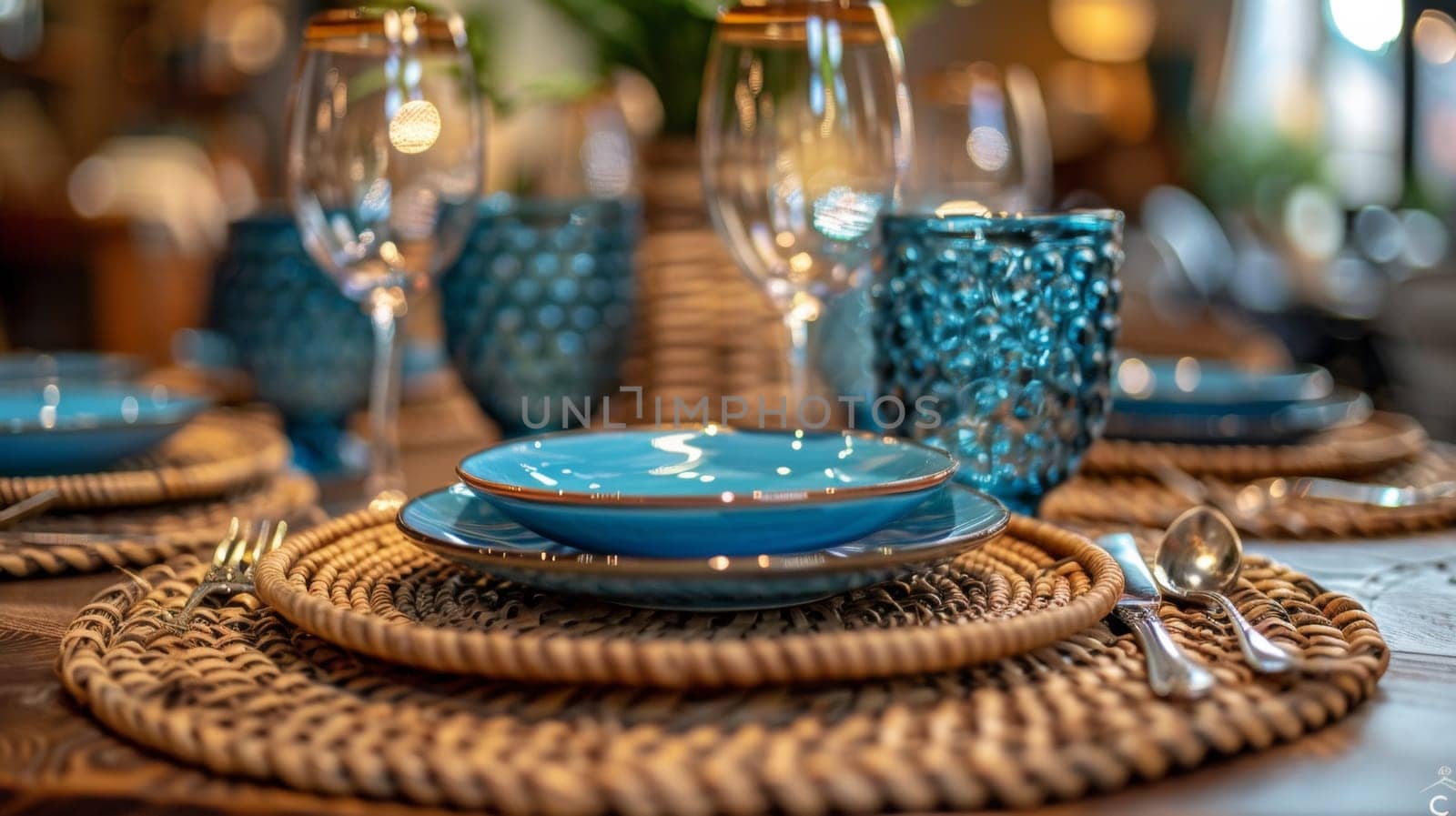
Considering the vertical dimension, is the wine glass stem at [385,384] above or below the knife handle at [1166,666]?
above

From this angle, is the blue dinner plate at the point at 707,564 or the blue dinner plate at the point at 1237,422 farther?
the blue dinner plate at the point at 1237,422

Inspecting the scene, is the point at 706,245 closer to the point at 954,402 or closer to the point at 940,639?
the point at 954,402

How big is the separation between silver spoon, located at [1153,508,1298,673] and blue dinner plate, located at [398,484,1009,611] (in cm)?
9

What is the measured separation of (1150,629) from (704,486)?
18cm

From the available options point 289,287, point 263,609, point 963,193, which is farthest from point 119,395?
point 963,193

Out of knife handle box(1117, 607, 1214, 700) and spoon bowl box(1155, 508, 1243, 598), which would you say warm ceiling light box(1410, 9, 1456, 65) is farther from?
knife handle box(1117, 607, 1214, 700)

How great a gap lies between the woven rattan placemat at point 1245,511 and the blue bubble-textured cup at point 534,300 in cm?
36

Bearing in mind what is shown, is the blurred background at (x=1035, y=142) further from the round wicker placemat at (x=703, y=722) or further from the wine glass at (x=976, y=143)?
the round wicker placemat at (x=703, y=722)

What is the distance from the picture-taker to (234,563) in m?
0.51

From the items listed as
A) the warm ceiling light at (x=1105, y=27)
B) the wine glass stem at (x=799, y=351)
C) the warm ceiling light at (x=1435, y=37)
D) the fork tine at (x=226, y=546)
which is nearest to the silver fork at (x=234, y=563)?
the fork tine at (x=226, y=546)

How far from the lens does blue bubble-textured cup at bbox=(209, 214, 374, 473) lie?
995 mm

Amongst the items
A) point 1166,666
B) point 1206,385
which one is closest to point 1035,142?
point 1206,385

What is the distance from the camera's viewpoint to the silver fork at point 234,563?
465mm

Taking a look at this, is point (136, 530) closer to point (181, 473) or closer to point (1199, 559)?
point (181, 473)
